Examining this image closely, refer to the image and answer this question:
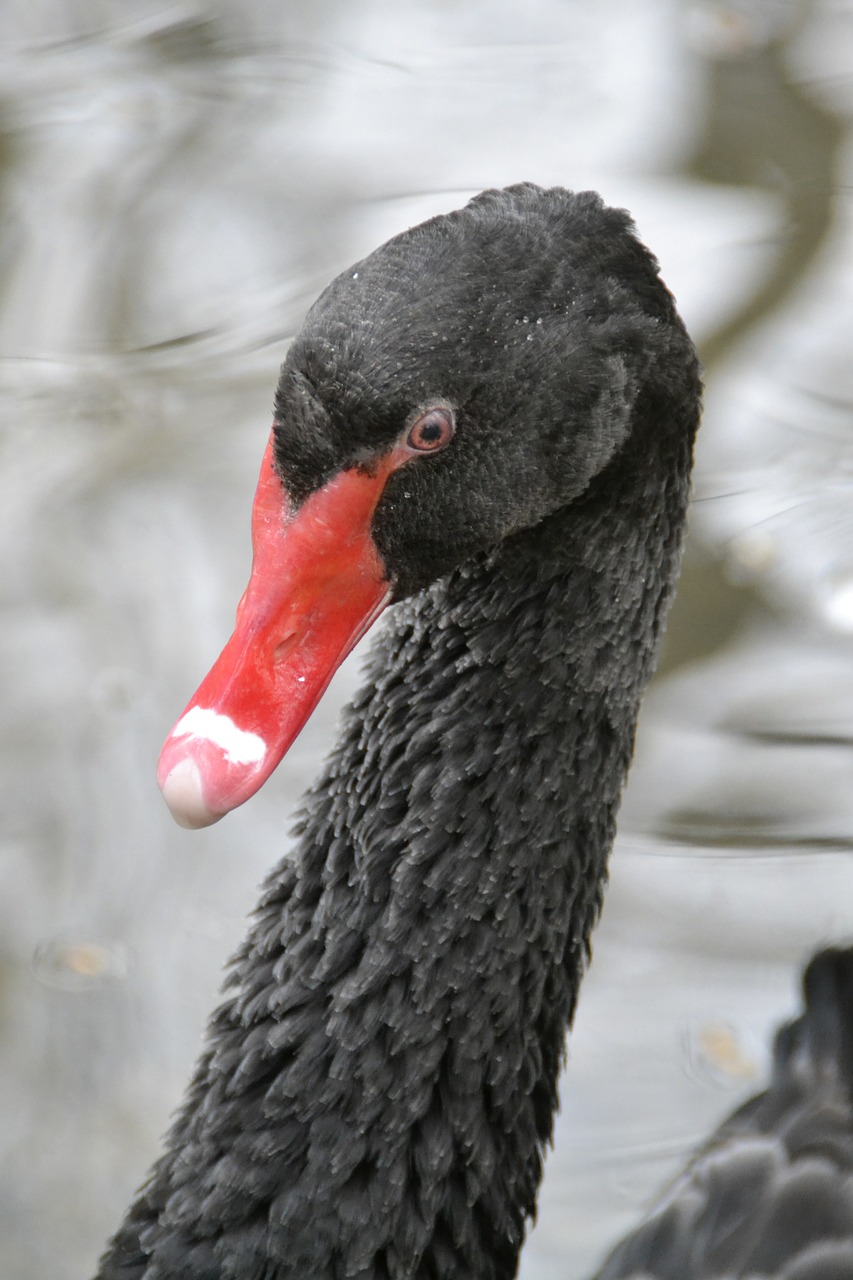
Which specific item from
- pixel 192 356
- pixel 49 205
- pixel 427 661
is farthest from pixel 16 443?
pixel 427 661

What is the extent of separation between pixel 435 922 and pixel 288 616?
17.3 inches

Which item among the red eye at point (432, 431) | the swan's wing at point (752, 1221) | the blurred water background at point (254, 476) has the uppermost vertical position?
the blurred water background at point (254, 476)

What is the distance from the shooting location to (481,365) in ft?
5.25

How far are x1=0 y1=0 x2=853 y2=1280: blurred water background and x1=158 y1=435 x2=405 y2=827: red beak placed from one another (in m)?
1.21

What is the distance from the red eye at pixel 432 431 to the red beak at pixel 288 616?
0.08 ft

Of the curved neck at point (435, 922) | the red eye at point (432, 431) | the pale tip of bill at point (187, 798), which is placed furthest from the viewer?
the curved neck at point (435, 922)

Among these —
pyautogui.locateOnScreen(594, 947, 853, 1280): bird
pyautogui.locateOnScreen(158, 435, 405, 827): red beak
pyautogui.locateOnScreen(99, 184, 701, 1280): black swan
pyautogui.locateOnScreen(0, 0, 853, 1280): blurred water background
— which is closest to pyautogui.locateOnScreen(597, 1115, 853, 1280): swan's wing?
pyautogui.locateOnScreen(594, 947, 853, 1280): bird

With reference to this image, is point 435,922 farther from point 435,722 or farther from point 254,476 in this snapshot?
point 254,476

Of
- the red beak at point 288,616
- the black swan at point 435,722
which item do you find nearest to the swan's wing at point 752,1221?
the black swan at point 435,722

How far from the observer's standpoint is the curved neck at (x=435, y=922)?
183cm

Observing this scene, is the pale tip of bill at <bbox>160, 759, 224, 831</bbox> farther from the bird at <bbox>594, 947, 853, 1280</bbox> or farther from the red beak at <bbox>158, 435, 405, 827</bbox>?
the bird at <bbox>594, 947, 853, 1280</bbox>

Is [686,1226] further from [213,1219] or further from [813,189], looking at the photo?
[813,189]

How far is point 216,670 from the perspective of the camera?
1.62 metres

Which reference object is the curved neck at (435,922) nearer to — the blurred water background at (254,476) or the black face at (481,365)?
the black face at (481,365)
